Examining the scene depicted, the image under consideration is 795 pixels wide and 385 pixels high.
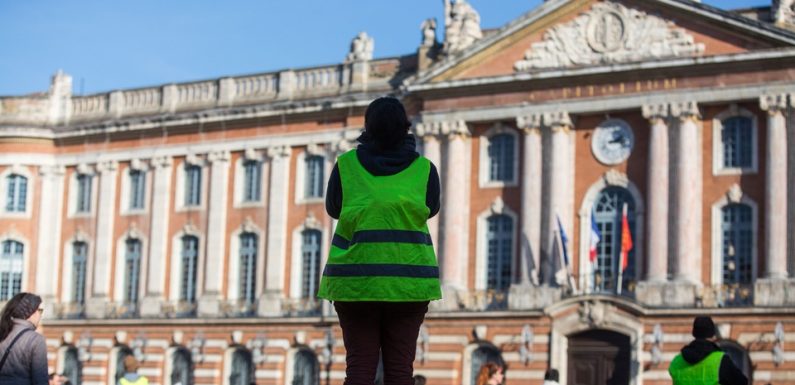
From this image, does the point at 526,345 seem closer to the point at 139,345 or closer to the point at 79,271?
the point at 139,345

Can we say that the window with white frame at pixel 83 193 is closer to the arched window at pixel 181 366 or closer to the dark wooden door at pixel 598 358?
the arched window at pixel 181 366

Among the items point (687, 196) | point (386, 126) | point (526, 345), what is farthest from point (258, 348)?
point (386, 126)

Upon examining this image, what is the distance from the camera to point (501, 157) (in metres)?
40.0

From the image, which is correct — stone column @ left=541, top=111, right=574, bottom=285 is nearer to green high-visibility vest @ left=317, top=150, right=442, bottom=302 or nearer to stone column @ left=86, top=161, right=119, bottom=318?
stone column @ left=86, top=161, right=119, bottom=318

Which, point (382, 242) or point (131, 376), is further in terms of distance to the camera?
point (131, 376)

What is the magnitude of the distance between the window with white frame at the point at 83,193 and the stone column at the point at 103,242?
0.69 meters

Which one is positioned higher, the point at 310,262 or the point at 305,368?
the point at 310,262

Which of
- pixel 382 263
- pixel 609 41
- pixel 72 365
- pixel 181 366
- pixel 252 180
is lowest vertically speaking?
pixel 72 365

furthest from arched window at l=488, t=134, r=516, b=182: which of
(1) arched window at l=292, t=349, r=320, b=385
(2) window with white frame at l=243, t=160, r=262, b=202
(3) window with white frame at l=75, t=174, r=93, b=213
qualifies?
(3) window with white frame at l=75, t=174, r=93, b=213

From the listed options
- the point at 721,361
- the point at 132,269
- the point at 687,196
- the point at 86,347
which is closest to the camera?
the point at 721,361

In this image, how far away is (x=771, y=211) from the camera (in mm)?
35344

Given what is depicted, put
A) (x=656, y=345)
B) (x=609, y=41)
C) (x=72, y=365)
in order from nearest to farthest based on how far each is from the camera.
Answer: (x=656, y=345)
(x=609, y=41)
(x=72, y=365)

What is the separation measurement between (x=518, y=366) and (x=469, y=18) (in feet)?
32.0

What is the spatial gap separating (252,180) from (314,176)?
239cm
